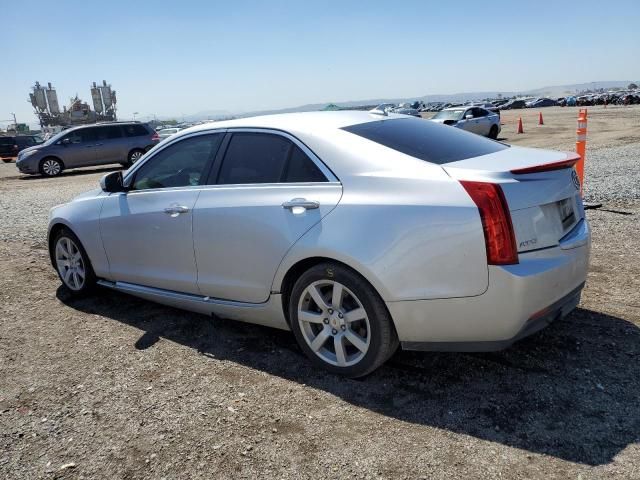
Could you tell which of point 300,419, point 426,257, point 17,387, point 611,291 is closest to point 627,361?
point 611,291

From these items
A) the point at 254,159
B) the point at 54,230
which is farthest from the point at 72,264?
the point at 254,159

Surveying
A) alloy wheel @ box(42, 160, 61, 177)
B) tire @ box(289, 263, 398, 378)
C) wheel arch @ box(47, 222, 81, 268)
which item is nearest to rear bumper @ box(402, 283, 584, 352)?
tire @ box(289, 263, 398, 378)

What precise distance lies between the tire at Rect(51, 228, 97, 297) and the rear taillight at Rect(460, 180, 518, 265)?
12.3 feet

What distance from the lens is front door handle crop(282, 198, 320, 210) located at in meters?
3.27

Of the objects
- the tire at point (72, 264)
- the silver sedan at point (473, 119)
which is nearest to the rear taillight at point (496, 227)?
the tire at point (72, 264)

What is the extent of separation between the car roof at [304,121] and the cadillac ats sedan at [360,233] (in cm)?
2

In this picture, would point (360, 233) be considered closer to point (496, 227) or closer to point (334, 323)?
point (334, 323)

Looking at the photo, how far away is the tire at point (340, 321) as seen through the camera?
309 centimetres

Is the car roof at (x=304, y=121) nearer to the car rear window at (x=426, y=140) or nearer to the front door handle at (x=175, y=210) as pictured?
the car rear window at (x=426, y=140)

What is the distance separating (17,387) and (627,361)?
13.0 feet

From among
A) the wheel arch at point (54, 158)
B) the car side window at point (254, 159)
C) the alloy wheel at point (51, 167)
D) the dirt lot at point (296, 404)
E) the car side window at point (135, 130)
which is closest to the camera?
the dirt lot at point (296, 404)

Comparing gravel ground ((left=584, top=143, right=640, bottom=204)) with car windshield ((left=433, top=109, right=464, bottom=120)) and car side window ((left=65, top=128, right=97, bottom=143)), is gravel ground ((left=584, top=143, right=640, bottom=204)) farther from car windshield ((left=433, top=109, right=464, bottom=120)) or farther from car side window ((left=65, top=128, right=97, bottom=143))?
car side window ((left=65, top=128, right=97, bottom=143))

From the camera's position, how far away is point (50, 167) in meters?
19.3

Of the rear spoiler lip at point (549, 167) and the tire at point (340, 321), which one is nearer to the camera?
the rear spoiler lip at point (549, 167)
